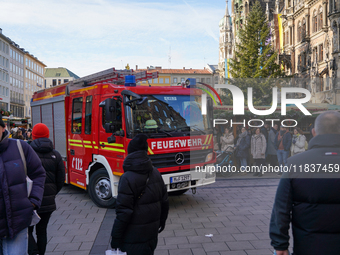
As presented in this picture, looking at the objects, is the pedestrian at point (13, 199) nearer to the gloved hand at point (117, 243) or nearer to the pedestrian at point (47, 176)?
the gloved hand at point (117, 243)

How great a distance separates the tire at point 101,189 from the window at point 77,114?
4.54 ft

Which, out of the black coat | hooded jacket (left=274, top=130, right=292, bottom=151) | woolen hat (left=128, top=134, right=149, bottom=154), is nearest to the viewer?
the black coat

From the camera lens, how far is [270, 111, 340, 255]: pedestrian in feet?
8.18

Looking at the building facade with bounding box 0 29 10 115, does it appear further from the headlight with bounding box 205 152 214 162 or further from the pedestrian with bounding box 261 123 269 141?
the headlight with bounding box 205 152 214 162

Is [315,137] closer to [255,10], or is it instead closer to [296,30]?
[255,10]

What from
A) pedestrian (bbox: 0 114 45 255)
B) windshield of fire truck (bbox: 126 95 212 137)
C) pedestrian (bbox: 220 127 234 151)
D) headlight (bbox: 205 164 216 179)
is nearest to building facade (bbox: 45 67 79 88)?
pedestrian (bbox: 220 127 234 151)

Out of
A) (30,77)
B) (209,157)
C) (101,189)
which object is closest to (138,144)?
(209,157)

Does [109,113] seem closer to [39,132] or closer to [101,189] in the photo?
[101,189]

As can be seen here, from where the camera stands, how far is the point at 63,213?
24.6ft

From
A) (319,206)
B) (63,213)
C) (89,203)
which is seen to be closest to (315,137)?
(319,206)

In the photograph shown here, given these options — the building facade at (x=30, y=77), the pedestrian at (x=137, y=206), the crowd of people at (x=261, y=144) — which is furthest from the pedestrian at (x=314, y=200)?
the building facade at (x=30, y=77)

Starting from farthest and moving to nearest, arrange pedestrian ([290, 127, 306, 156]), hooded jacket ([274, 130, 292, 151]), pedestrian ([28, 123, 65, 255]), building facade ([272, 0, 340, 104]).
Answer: building facade ([272, 0, 340, 104])
pedestrian ([290, 127, 306, 156])
hooded jacket ([274, 130, 292, 151])
pedestrian ([28, 123, 65, 255])

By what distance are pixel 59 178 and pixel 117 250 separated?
1.96 m

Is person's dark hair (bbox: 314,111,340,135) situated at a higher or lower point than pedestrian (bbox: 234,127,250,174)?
higher
